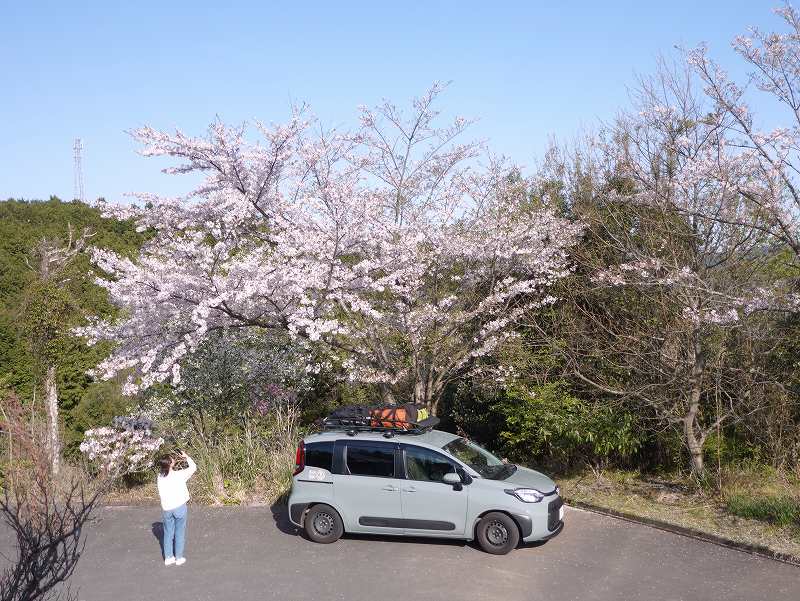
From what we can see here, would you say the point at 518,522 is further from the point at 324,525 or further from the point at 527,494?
the point at 324,525

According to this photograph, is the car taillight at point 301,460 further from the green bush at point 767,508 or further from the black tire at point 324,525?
the green bush at point 767,508

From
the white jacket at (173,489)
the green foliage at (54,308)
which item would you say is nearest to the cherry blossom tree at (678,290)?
the white jacket at (173,489)

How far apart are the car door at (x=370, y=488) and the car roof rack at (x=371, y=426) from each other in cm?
31

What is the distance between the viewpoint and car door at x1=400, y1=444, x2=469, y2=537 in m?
9.01

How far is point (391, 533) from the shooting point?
9266 mm

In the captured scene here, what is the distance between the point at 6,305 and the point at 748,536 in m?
30.6

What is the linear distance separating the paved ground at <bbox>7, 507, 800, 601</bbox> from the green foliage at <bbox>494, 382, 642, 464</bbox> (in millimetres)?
1975

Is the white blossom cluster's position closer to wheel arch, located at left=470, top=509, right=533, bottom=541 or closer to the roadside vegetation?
the roadside vegetation

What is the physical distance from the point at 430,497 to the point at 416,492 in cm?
19

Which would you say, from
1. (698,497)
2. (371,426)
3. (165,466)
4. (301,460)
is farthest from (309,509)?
(698,497)

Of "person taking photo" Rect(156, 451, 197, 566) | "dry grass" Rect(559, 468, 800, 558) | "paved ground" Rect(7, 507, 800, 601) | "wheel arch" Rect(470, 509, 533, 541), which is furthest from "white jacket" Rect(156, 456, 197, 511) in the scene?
"dry grass" Rect(559, 468, 800, 558)

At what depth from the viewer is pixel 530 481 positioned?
9.34 metres

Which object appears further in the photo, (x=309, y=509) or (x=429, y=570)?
(x=309, y=509)

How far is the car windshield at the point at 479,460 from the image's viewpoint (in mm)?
9373
